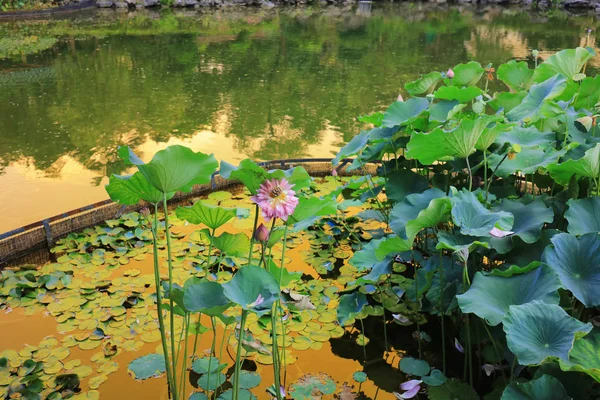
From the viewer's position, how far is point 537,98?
1.72 metres

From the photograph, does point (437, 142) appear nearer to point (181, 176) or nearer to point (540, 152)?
point (540, 152)

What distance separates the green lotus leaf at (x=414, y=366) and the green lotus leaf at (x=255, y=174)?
695 mm

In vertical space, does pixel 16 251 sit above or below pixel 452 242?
below

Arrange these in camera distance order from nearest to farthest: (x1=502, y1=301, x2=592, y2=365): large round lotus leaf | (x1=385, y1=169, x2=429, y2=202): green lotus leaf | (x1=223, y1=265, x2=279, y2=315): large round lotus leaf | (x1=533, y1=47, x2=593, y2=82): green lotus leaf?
1. (x1=502, y1=301, x2=592, y2=365): large round lotus leaf
2. (x1=223, y1=265, x2=279, y2=315): large round lotus leaf
3. (x1=385, y1=169, x2=429, y2=202): green lotus leaf
4. (x1=533, y1=47, x2=593, y2=82): green lotus leaf

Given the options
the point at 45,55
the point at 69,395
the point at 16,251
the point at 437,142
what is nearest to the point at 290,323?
the point at 69,395

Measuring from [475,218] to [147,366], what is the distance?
39.0 inches

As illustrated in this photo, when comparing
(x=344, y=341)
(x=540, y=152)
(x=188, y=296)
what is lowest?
(x=344, y=341)

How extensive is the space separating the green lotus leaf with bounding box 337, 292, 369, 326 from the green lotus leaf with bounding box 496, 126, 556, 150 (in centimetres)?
64

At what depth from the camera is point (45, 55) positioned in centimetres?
714

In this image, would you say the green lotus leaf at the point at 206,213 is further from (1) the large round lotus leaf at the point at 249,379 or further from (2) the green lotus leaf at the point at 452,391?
(2) the green lotus leaf at the point at 452,391

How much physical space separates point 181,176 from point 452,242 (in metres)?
0.64

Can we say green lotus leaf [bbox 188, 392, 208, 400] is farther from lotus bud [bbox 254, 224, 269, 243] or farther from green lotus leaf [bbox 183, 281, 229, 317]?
lotus bud [bbox 254, 224, 269, 243]

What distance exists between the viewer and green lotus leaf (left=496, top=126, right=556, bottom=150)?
1590 mm

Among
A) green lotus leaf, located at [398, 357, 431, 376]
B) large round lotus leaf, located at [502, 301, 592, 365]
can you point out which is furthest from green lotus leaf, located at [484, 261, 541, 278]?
green lotus leaf, located at [398, 357, 431, 376]
